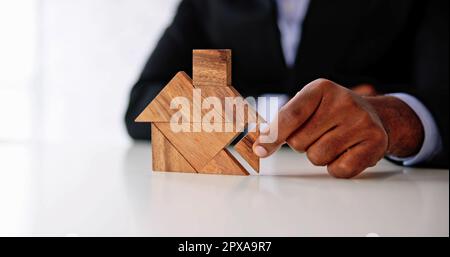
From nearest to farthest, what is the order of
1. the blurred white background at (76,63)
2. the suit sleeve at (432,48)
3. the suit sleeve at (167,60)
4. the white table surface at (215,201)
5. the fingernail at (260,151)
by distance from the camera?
1. the white table surface at (215,201)
2. the fingernail at (260,151)
3. the suit sleeve at (167,60)
4. the suit sleeve at (432,48)
5. the blurred white background at (76,63)

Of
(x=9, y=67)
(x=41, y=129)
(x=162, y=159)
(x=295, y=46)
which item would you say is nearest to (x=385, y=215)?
(x=162, y=159)

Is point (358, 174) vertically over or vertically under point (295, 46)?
under

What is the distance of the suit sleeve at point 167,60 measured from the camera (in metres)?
1.08

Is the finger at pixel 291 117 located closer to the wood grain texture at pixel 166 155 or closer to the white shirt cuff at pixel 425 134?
the wood grain texture at pixel 166 155

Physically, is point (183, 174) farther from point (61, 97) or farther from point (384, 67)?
point (61, 97)

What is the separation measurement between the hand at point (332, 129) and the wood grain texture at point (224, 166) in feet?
0.21

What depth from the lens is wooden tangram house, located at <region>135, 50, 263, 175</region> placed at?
0.73 metres

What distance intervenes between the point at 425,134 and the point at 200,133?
42 cm

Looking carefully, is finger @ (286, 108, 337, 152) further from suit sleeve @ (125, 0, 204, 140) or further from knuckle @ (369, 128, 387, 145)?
suit sleeve @ (125, 0, 204, 140)

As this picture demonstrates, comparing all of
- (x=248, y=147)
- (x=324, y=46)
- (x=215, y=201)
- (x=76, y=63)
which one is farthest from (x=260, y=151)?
(x=76, y=63)

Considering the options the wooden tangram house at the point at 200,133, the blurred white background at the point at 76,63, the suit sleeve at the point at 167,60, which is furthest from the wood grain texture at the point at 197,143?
the blurred white background at the point at 76,63

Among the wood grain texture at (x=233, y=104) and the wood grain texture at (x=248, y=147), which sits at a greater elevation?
the wood grain texture at (x=233, y=104)

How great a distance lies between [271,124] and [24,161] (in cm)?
51

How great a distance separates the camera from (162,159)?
803 mm
